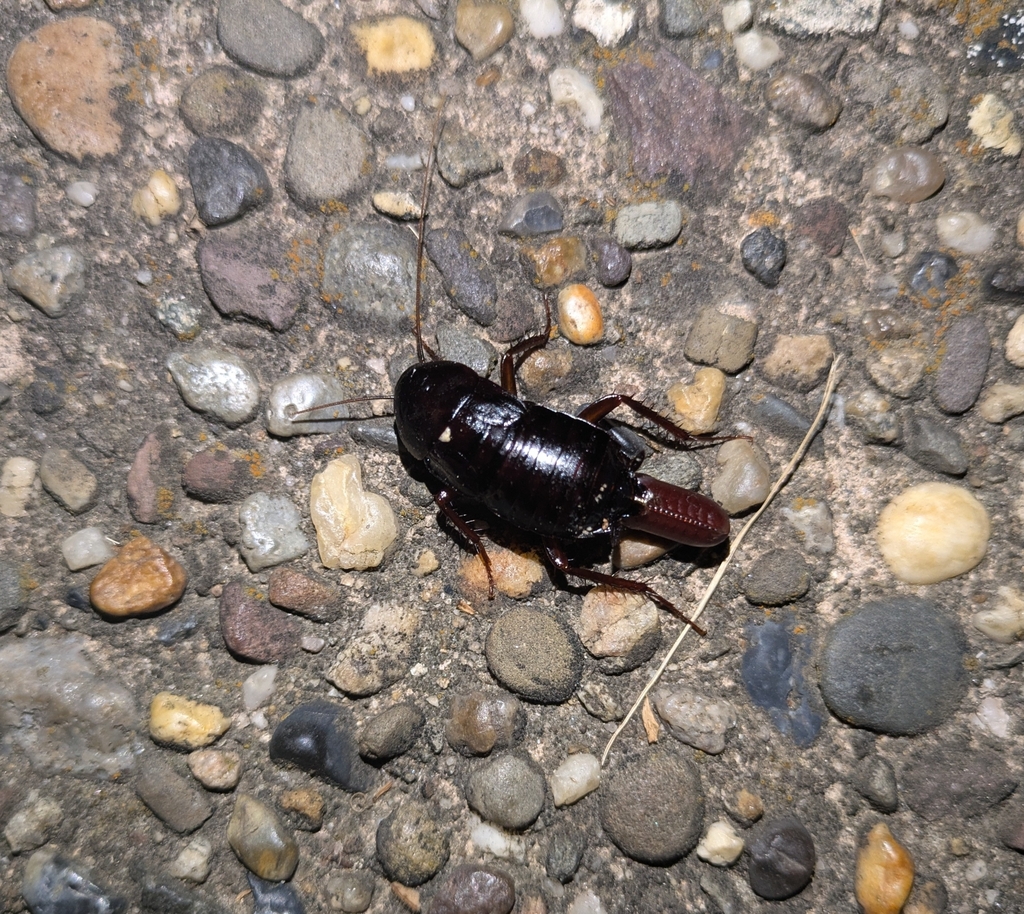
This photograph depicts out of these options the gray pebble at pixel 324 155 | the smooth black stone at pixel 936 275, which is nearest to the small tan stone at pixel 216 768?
the gray pebble at pixel 324 155

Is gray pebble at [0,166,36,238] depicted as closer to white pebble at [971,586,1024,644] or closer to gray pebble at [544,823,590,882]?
gray pebble at [544,823,590,882]

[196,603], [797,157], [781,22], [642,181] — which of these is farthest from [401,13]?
[196,603]

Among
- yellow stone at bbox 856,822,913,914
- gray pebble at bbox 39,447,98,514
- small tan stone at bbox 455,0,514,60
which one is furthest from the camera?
small tan stone at bbox 455,0,514,60

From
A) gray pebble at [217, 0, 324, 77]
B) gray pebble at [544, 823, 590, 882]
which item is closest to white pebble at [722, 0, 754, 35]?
gray pebble at [217, 0, 324, 77]

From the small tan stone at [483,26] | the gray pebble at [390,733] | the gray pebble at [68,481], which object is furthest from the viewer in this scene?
the small tan stone at [483,26]

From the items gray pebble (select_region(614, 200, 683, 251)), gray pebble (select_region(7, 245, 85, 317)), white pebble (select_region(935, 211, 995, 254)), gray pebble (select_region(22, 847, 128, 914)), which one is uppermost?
white pebble (select_region(935, 211, 995, 254))

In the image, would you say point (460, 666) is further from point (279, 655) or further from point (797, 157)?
point (797, 157)

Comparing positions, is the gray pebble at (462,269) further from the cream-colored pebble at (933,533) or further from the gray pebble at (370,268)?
the cream-colored pebble at (933,533)
